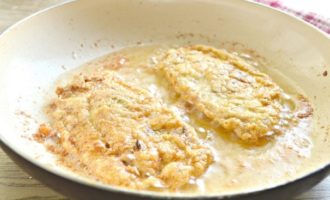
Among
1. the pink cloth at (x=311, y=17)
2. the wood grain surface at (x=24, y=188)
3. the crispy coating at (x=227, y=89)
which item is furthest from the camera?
the pink cloth at (x=311, y=17)

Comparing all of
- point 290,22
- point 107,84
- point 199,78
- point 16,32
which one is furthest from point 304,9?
point 16,32

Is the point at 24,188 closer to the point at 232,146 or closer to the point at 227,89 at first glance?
the point at 232,146

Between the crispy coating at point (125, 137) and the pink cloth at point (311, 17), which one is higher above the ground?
the pink cloth at point (311, 17)

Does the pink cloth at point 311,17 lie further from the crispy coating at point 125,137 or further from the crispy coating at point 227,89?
the crispy coating at point 125,137

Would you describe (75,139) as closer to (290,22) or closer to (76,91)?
(76,91)

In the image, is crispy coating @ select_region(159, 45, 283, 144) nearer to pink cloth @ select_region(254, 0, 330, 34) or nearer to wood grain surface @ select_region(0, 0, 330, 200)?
wood grain surface @ select_region(0, 0, 330, 200)

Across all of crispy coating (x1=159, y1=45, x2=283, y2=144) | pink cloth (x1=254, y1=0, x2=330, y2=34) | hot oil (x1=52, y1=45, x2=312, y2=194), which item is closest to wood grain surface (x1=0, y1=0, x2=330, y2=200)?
hot oil (x1=52, y1=45, x2=312, y2=194)

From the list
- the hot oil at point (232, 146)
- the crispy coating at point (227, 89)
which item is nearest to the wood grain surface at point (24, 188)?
the hot oil at point (232, 146)
